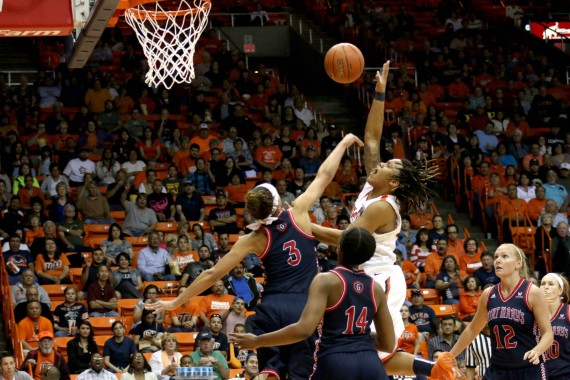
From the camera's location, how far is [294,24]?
80.8ft

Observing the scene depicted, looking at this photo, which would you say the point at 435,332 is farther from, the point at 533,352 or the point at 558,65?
the point at 558,65

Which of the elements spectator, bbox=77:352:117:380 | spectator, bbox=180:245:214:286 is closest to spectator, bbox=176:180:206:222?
spectator, bbox=180:245:214:286

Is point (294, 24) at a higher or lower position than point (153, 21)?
higher

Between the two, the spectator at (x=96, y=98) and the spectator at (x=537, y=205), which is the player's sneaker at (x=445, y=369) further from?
the spectator at (x=96, y=98)

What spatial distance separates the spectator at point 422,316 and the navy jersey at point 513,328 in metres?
6.34

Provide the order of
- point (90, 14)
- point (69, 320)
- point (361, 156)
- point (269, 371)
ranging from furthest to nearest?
point (361, 156) → point (69, 320) → point (90, 14) → point (269, 371)

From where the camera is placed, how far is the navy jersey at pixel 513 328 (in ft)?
24.3

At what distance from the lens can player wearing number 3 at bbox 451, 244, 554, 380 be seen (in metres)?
7.40

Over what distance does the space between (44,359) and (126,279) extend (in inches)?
84.5

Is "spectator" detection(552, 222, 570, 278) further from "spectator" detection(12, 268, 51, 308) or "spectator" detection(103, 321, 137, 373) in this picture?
"spectator" detection(12, 268, 51, 308)

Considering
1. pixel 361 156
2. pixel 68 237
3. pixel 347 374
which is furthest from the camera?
pixel 361 156

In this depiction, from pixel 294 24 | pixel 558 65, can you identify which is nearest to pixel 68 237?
pixel 294 24

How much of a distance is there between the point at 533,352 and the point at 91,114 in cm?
1225

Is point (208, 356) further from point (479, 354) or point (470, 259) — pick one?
point (470, 259)
